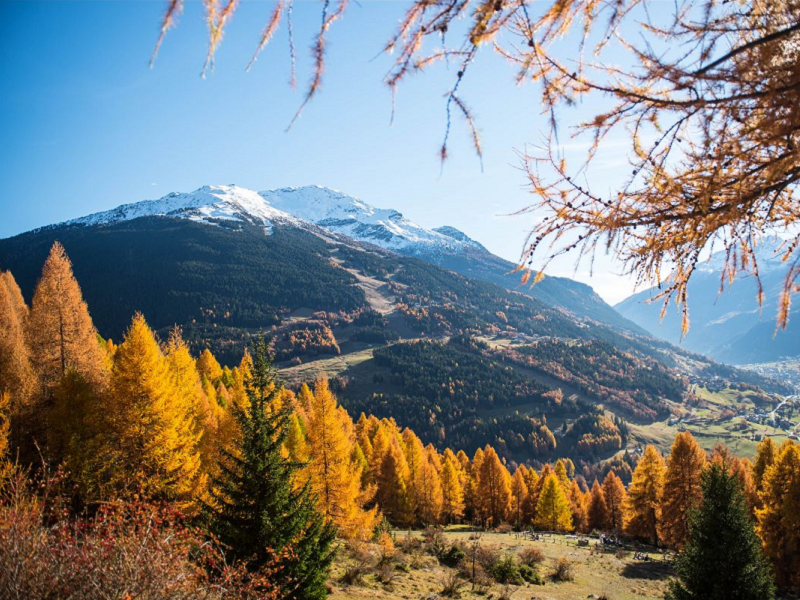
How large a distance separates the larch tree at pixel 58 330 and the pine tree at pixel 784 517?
3902 centimetres

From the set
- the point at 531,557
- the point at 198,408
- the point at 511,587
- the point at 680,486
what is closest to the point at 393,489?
the point at 531,557

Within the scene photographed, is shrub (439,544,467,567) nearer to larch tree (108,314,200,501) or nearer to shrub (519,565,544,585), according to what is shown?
shrub (519,565,544,585)

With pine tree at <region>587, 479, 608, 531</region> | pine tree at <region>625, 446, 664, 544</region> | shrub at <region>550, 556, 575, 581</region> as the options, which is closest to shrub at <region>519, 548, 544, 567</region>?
shrub at <region>550, 556, 575, 581</region>

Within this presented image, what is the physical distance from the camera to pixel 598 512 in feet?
158

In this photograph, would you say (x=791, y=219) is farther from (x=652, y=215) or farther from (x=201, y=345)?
(x=201, y=345)

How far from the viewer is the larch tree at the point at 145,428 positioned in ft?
52.1

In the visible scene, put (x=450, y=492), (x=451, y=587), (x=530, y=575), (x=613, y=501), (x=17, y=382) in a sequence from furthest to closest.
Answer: (x=613, y=501) → (x=450, y=492) → (x=530, y=575) → (x=17, y=382) → (x=451, y=587)

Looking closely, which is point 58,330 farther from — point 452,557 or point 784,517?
point 784,517

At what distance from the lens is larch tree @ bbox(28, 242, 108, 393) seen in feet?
69.5

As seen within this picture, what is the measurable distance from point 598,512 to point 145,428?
50.7 m

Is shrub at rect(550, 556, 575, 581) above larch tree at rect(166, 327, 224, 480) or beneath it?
beneath

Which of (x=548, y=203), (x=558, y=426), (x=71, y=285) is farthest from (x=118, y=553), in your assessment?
(x=558, y=426)

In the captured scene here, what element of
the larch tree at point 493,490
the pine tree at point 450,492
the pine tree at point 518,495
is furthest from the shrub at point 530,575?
the pine tree at point 518,495

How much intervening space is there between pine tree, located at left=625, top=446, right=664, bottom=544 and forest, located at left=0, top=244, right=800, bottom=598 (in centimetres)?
16
